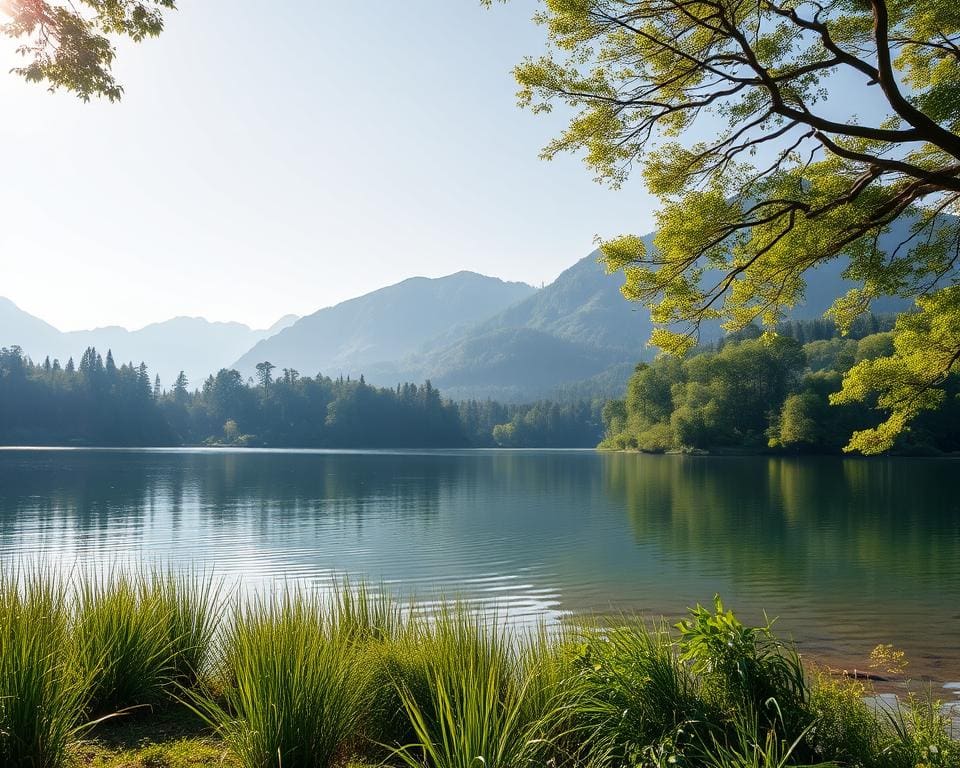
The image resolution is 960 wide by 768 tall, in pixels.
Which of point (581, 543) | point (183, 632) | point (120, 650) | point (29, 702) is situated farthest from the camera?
point (581, 543)

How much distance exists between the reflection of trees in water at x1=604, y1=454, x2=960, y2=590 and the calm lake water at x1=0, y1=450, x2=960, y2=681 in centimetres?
14

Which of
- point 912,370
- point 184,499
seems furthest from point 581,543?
point 184,499

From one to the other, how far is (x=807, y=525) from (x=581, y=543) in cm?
1225

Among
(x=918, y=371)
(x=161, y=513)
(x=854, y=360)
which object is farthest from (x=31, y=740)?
(x=854, y=360)

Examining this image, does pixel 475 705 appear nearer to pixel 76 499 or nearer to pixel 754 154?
pixel 754 154

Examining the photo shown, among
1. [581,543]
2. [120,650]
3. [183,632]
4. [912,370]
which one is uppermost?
[912,370]

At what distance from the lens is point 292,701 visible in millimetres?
5664

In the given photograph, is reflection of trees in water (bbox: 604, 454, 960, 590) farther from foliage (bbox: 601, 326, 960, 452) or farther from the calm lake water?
foliage (bbox: 601, 326, 960, 452)

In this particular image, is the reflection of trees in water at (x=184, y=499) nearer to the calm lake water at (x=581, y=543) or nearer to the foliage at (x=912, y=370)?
the calm lake water at (x=581, y=543)

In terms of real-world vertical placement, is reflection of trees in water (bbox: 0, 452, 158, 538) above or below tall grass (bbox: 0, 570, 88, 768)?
below

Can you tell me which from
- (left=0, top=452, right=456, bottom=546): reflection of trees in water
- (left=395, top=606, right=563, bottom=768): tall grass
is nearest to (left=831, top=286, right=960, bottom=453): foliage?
(left=395, top=606, right=563, bottom=768): tall grass

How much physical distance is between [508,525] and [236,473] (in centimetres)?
5172

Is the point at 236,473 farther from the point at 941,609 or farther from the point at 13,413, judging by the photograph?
the point at 13,413

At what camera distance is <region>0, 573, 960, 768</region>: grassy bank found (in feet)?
18.0
